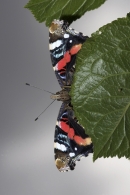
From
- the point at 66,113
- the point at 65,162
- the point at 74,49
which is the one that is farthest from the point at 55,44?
the point at 65,162

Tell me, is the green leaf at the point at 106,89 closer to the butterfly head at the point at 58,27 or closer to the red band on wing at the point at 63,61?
the butterfly head at the point at 58,27

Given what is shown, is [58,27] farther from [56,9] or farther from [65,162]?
[65,162]

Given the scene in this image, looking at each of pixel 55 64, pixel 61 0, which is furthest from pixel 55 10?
pixel 55 64

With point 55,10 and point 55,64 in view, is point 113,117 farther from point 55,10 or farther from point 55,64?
point 55,64

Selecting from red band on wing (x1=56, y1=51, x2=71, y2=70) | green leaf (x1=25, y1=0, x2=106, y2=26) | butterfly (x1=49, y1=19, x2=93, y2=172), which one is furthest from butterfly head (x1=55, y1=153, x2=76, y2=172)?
green leaf (x1=25, y1=0, x2=106, y2=26)

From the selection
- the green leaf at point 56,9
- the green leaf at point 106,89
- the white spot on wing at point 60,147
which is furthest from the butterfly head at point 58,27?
the white spot on wing at point 60,147

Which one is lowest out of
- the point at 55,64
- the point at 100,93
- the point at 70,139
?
the point at 70,139
